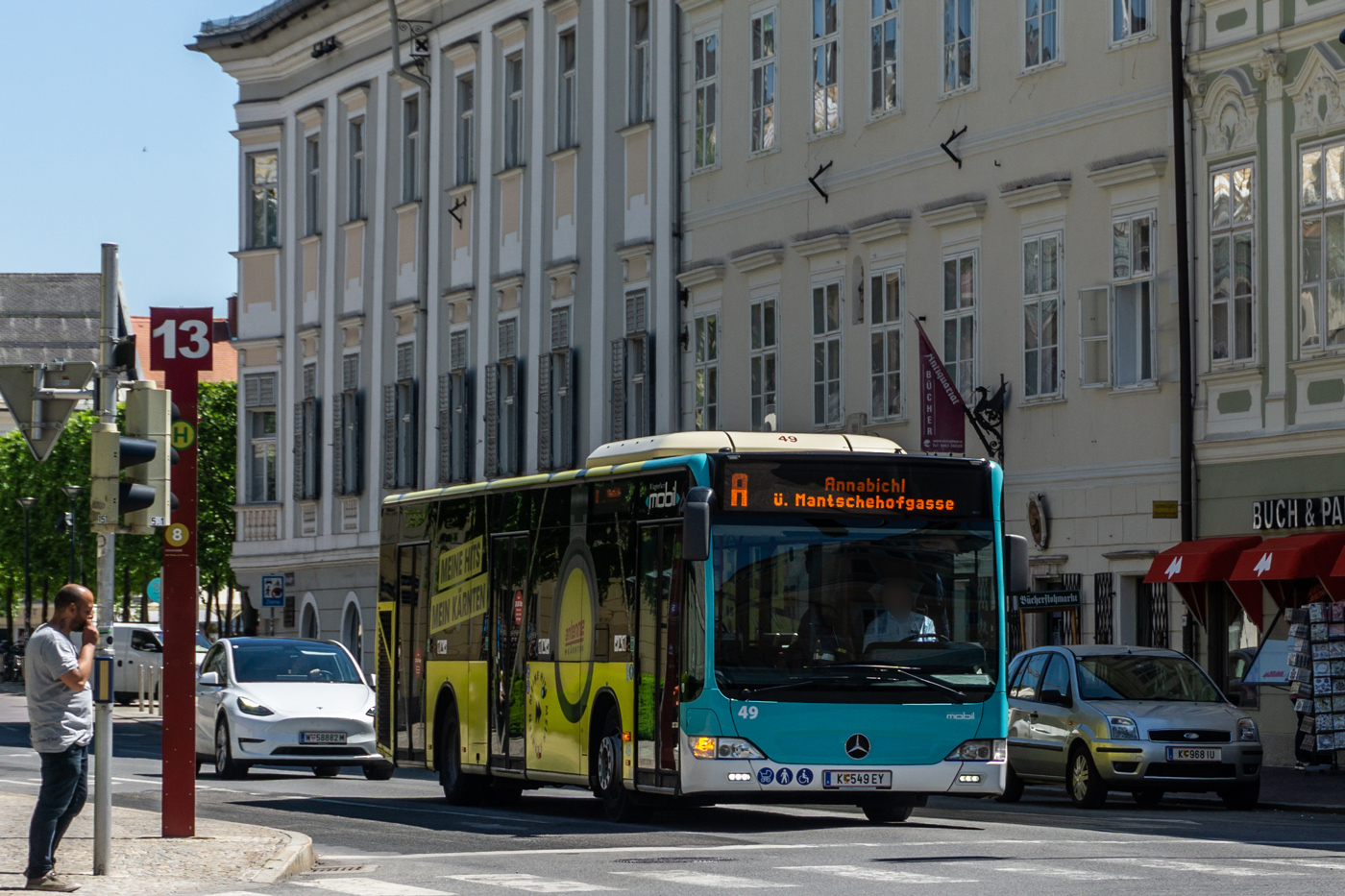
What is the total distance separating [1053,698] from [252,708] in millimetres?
9297

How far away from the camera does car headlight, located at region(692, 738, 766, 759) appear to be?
1809cm

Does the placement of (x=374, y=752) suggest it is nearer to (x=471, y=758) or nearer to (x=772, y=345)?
(x=471, y=758)

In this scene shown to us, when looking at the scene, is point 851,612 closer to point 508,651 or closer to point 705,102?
point 508,651

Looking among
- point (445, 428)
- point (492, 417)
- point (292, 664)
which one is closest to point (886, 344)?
point (292, 664)

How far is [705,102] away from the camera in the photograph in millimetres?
40406

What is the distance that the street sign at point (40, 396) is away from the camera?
15320 mm

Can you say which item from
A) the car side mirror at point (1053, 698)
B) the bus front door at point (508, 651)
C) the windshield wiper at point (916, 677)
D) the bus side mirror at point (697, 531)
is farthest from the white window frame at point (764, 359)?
the bus side mirror at point (697, 531)

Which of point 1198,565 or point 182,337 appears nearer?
point 182,337

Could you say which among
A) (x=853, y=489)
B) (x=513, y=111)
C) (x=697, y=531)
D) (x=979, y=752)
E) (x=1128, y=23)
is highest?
(x=513, y=111)

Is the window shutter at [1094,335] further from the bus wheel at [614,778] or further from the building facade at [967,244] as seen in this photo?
the bus wheel at [614,778]

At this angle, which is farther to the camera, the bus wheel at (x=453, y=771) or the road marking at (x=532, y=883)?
the bus wheel at (x=453, y=771)

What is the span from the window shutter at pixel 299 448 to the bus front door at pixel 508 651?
3145 centimetres

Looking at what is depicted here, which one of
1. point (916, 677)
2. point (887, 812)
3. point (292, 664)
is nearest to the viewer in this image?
point (916, 677)

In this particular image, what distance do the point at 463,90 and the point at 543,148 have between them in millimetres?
3808
